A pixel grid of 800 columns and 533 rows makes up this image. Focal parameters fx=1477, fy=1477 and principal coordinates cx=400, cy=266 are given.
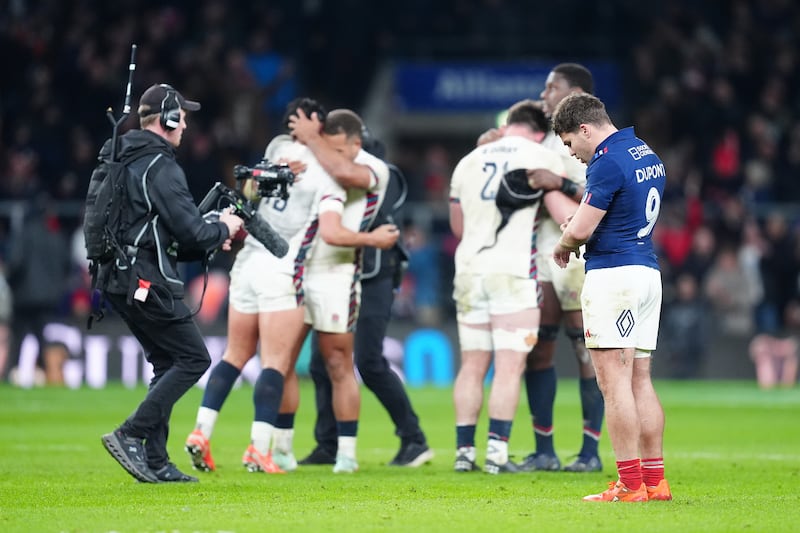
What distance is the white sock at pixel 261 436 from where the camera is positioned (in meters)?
10.6

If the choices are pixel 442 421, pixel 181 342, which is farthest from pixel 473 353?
pixel 442 421

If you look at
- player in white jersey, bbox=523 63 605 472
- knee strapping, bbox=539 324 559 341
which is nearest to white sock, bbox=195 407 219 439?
player in white jersey, bbox=523 63 605 472

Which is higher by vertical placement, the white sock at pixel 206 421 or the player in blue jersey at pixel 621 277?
the player in blue jersey at pixel 621 277

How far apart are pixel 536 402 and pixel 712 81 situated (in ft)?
60.4

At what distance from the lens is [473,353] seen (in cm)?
1115

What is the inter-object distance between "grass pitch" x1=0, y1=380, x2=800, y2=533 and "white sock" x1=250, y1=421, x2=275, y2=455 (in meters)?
0.23

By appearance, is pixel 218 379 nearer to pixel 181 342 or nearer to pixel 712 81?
pixel 181 342

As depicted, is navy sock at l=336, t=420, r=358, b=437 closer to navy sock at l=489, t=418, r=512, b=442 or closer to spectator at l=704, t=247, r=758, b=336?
navy sock at l=489, t=418, r=512, b=442

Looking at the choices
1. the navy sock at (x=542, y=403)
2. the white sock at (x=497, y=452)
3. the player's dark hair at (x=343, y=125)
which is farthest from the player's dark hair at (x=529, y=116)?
the white sock at (x=497, y=452)

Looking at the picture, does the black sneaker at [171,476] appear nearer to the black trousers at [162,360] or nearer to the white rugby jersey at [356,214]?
the black trousers at [162,360]

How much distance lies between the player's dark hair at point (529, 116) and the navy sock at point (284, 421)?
2.80 meters

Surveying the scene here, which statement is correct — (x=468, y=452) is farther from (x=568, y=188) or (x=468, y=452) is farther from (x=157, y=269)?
(x=157, y=269)

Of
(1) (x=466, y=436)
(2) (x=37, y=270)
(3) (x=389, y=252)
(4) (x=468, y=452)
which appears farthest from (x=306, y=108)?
(2) (x=37, y=270)

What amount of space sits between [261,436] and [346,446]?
0.68 metres
